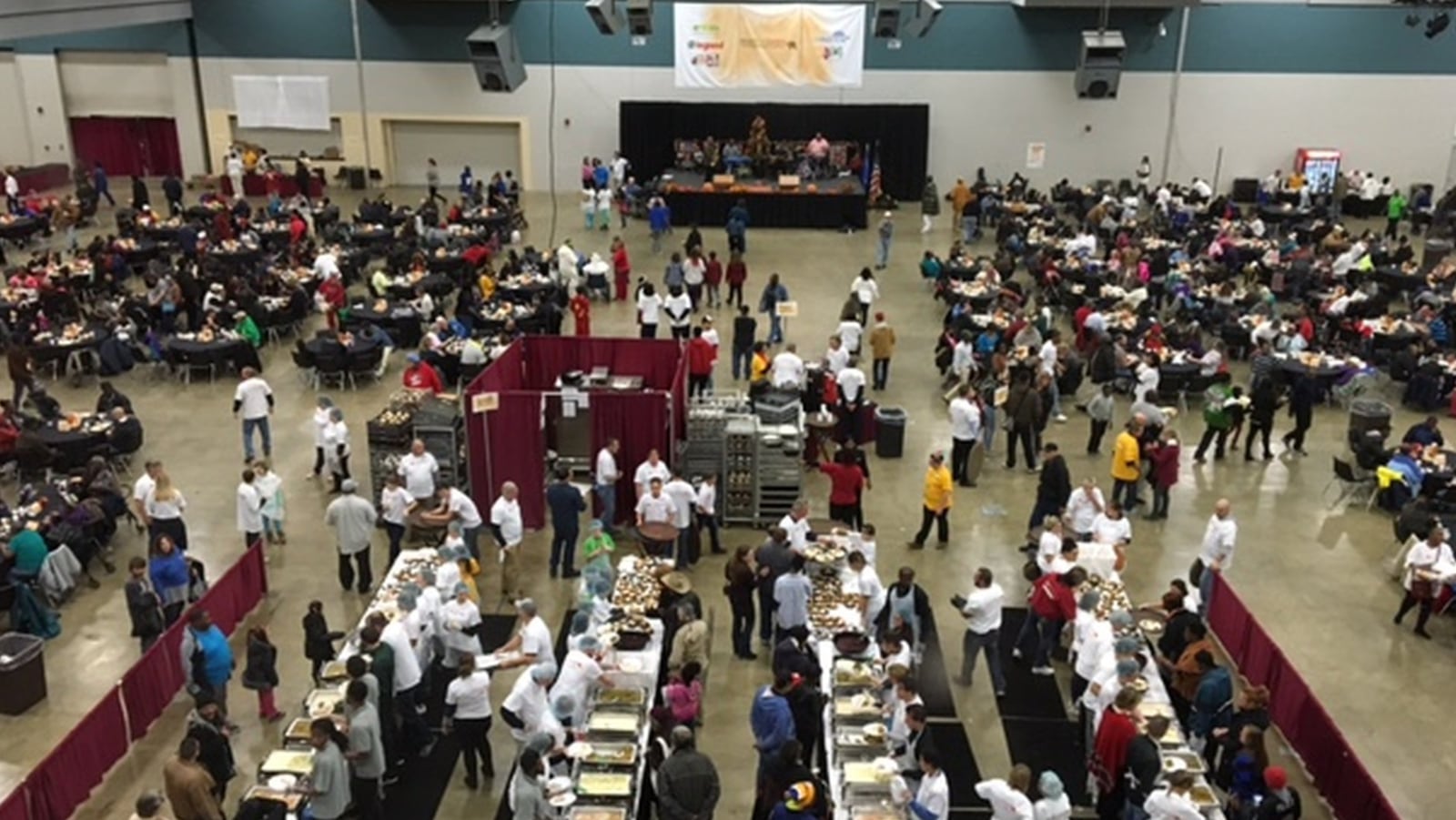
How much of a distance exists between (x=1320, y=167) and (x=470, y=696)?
31016mm

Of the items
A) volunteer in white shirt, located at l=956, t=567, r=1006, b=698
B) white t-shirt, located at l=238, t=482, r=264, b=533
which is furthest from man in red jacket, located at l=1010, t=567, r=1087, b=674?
white t-shirt, located at l=238, t=482, r=264, b=533

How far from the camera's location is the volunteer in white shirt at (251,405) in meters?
15.1

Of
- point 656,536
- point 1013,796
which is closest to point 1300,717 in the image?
point 1013,796

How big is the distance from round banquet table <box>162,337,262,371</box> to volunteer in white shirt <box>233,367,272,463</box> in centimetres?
343

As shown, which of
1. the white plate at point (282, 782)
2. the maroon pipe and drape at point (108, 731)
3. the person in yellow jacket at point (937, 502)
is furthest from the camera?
the person in yellow jacket at point (937, 502)

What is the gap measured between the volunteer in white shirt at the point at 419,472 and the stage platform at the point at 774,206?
18007 millimetres

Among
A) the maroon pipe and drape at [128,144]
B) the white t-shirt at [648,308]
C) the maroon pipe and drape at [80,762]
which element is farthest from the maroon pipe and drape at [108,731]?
the maroon pipe and drape at [128,144]

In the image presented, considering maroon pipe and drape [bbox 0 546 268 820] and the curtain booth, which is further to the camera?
the curtain booth

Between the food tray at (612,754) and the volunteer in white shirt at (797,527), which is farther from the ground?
the volunteer in white shirt at (797,527)

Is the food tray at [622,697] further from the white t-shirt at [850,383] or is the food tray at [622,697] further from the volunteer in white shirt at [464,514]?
the white t-shirt at [850,383]

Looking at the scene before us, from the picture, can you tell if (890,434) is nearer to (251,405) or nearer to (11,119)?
(251,405)

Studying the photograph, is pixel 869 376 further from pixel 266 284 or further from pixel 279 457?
pixel 266 284

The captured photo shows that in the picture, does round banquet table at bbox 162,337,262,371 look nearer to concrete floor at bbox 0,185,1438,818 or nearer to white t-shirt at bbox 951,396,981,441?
concrete floor at bbox 0,185,1438,818

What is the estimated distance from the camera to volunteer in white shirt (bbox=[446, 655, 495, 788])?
9156 millimetres
